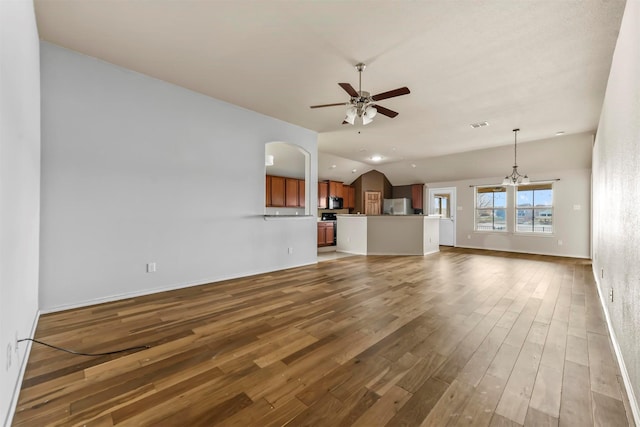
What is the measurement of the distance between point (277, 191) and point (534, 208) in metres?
7.42

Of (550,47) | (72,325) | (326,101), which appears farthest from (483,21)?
(72,325)

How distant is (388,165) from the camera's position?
967cm

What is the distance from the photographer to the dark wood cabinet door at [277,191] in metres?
7.71

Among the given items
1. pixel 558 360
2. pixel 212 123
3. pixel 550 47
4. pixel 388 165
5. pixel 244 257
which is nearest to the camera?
pixel 558 360

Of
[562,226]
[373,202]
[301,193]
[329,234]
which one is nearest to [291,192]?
[301,193]

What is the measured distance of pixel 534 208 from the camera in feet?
25.2

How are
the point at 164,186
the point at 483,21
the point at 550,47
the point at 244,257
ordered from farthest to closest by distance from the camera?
the point at 244,257, the point at 164,186, the point at 550,47, the point at 483,21

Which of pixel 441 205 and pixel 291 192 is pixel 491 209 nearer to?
pixel 441 205

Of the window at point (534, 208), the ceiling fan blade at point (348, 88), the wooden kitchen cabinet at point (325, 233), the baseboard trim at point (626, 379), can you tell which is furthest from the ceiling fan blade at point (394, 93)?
the window at point (534, 208)

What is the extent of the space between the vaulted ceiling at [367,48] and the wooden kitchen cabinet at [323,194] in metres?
4.97

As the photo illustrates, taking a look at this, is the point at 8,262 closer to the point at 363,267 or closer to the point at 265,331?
the point at 265,331

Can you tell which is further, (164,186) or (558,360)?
(164,186)

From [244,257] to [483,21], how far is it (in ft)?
13.9

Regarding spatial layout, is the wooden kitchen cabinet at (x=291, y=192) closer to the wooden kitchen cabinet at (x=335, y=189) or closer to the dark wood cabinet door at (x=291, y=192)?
the dark wood cabinet door at (x=291, y=192)
